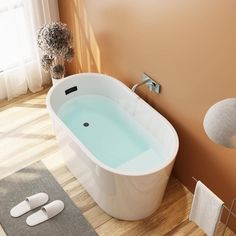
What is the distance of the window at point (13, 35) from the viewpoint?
3832 millimetres

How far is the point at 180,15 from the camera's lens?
2.76 m

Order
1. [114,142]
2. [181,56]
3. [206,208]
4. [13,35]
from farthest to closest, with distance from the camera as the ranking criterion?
1. [13,35]
2. [114,142]
3. [181,56]
4. [206,208]

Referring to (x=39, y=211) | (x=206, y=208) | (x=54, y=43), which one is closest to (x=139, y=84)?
(x=54, y=43)

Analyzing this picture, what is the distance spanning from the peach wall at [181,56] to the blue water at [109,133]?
269 mm

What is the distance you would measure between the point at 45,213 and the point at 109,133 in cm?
90

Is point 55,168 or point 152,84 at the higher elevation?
point 152,84

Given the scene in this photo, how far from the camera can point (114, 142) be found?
3.57m

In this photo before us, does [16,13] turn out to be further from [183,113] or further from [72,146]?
[183,113]

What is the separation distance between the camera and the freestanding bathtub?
2.95m

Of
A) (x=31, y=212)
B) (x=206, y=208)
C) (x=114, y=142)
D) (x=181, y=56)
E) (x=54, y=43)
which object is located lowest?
(x=31, y=212)

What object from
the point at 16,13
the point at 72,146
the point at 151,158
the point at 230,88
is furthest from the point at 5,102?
the point at 230,88

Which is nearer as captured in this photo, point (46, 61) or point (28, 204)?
point (28, 204)

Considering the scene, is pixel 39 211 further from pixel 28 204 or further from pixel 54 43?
pixel 54 43

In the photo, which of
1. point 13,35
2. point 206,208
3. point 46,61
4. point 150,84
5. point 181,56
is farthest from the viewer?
point 13,35
